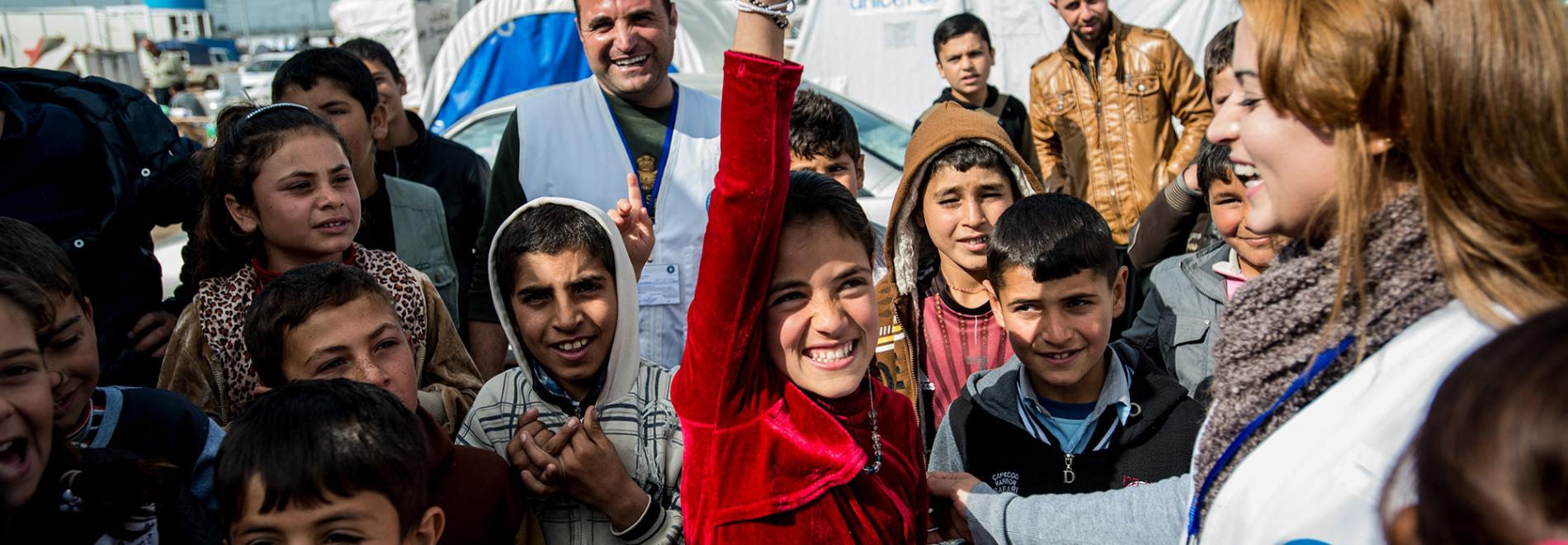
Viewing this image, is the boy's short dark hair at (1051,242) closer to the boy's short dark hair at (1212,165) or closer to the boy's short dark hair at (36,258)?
the boy's short dark hair at (1212,165)

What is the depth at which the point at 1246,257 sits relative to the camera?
283cm

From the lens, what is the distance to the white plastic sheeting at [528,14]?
8.84 m

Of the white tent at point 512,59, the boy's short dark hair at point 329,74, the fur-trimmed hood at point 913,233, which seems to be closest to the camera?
the fur-trimmed hood at point 913,233

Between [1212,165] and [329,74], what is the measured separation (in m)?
2.97

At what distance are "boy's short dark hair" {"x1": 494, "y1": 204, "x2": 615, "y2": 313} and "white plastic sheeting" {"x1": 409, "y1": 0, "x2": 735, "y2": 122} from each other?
19.4ft

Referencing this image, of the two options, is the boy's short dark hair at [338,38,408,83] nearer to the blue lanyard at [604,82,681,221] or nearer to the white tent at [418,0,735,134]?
the blue lanyard at [604,82,681,221]

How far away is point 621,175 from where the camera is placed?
3.18m

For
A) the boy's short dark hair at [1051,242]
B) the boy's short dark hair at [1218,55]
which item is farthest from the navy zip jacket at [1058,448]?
the boy's short dark hair at [1218,55]

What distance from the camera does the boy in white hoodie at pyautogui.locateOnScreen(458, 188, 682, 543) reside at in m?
2.25

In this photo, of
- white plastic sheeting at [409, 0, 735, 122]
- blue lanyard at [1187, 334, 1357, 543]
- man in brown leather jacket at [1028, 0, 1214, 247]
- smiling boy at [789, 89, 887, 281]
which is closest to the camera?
blue lanyard at [1187, 334, 1357, 543]

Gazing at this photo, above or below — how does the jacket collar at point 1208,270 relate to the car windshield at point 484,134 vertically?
above

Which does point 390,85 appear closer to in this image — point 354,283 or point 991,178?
point 354,283

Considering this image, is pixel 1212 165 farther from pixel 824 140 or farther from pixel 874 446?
pixel 874 446

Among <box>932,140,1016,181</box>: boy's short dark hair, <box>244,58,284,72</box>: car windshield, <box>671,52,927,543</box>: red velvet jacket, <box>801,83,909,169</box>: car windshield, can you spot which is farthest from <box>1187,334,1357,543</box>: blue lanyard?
<box>244,58,284,72</box>: car windshield
